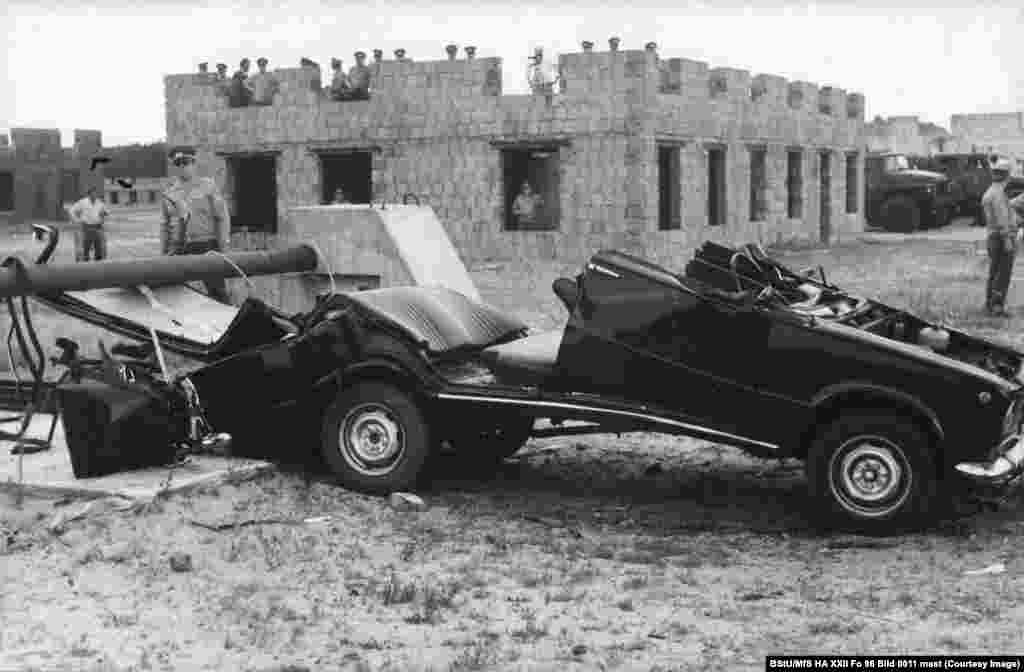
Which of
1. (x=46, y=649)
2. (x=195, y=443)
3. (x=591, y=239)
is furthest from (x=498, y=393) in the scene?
(x=591, y=239)

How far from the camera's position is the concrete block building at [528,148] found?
950 inches

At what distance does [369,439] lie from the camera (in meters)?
8.00

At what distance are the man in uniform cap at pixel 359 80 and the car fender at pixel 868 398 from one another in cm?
2036

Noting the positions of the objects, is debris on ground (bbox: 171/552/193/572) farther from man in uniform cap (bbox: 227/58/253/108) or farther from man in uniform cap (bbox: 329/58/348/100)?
man in uniform cap (bbox: 227/58/253/108)

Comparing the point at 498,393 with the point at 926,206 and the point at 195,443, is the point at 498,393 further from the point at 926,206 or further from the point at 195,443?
the point at 926,206

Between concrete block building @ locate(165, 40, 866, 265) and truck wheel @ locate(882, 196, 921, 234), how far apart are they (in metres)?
8.07

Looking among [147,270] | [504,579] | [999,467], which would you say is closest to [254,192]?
[147,270]

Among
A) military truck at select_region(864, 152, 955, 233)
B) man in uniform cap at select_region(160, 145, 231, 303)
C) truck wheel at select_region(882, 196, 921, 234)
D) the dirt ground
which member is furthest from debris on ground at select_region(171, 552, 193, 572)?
military truck at select_region(864, 152, 955, 233)

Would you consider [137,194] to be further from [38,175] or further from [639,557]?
[639,557]

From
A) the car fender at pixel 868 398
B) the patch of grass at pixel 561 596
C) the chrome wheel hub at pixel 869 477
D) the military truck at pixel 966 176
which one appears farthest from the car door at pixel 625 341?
the military truck at pixel 966 176

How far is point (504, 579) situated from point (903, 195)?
33928 mm

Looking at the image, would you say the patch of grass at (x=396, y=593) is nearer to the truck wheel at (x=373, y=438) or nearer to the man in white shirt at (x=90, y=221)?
the truck wheel at (x=373, y=438)

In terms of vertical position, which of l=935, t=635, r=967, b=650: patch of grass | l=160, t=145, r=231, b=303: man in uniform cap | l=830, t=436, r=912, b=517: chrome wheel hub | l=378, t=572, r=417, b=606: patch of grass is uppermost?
l=160, t=145, r=231, b=303: man in uniform cap

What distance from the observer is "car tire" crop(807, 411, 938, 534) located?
690 centimetres
